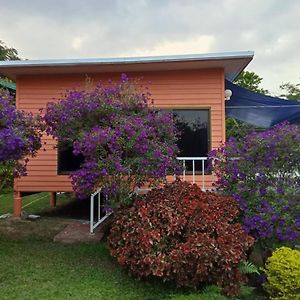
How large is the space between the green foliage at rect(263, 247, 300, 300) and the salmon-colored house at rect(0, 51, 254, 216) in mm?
3177

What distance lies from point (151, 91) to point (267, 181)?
12.2ft

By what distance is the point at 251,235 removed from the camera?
554 cm

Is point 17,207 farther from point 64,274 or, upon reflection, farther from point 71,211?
point 64,274

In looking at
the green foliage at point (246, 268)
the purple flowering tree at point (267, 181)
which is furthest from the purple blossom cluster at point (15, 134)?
the green foliage at point (246, 268)

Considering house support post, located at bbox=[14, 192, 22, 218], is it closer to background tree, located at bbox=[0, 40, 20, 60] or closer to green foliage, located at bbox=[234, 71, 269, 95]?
background tree, located at bbox=[0, 40, 20, 60]

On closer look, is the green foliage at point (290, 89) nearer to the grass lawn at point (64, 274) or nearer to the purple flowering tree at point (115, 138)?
the purple flowering tree at point (115, 138)

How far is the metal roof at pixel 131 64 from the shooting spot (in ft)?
24.6

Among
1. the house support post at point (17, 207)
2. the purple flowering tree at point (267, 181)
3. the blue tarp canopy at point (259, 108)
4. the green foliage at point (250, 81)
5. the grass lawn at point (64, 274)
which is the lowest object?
the grass lawn at point (64, 274)

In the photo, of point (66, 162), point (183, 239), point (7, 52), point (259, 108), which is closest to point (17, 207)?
point (66, 162)

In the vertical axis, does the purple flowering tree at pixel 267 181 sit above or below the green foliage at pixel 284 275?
above

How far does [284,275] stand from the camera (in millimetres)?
4609

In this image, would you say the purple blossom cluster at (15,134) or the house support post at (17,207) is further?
the house support post at (17,207)

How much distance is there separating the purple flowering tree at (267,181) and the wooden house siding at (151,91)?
7.73 ft

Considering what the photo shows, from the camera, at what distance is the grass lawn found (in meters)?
4.42
